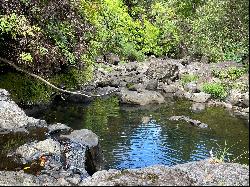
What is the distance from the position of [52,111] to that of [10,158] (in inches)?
384

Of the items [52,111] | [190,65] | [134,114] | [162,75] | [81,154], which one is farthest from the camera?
[190,65]

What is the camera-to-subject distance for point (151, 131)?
726 inches

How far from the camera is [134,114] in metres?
21.9

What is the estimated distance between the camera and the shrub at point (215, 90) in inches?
1050

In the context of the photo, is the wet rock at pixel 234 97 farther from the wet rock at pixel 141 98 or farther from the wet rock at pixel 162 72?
the wet rock at pixel 162 72

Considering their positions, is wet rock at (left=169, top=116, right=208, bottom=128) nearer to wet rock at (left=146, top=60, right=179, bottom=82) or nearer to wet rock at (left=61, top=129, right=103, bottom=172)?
wet rock at (left=61, top=129, right=103, bottom=172)

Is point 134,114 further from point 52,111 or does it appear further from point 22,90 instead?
point 22,90

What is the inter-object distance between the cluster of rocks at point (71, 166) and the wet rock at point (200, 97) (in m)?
14.0

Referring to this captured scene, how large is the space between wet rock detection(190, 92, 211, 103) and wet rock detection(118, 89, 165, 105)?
7.08 ft

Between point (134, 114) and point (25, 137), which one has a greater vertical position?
point (25, 137)

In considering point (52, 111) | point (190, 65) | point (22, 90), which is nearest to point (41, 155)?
point (22, 90)

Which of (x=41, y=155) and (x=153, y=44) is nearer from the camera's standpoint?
(x=41, y=155)

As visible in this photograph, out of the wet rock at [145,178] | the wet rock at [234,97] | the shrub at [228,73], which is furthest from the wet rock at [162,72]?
the wet rock at [145,178]

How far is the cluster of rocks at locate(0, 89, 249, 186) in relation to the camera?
4.69 meters
